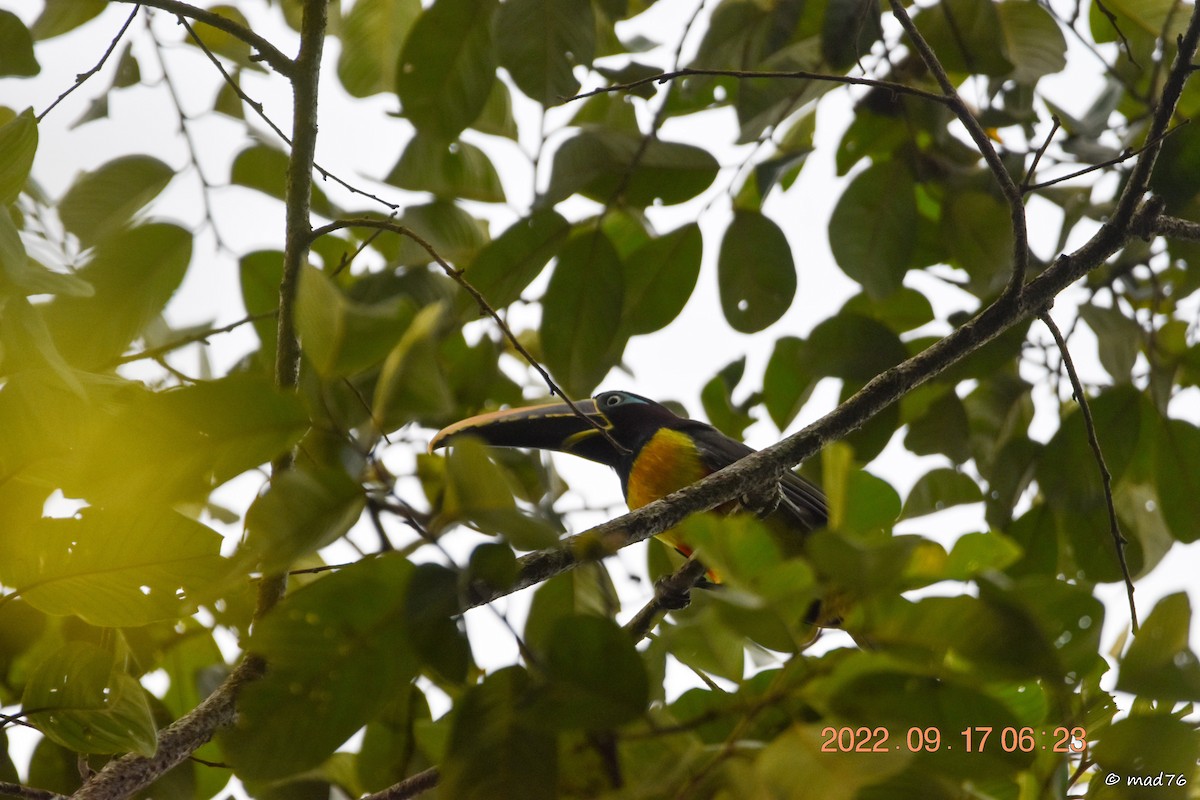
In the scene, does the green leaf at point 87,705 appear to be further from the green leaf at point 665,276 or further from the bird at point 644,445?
the green leaf at point 665,276

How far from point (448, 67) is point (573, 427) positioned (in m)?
1.31

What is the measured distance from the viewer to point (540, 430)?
2.94 metres

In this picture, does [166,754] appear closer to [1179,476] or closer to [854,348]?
[854,348]

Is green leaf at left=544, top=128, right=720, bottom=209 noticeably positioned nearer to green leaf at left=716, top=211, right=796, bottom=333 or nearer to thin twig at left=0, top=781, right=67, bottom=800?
green leaf at left=716, top=211, right=796, bottom=333

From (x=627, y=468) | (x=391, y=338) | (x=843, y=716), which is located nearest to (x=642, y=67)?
(x=627, y=468)

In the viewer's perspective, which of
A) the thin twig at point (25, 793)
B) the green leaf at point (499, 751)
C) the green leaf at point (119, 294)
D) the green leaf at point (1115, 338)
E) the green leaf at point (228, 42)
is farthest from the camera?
the green leaf at point (228, 42)

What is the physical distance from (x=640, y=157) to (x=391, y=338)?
135cm

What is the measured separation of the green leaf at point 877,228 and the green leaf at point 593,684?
1.57m

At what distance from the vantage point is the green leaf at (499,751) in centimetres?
87

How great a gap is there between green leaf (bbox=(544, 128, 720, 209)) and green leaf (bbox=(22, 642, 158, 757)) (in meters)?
1.21

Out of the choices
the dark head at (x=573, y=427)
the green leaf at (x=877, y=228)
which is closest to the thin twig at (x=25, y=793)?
the dark head at (x=573, y=427)

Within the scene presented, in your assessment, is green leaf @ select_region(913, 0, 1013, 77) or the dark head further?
the dark head

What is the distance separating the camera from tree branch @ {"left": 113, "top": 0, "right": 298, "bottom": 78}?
5.04ft

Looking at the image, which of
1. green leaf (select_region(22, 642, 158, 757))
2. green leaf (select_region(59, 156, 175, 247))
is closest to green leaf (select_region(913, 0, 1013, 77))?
green leaf (select_region(59, 156, 175, 247))
